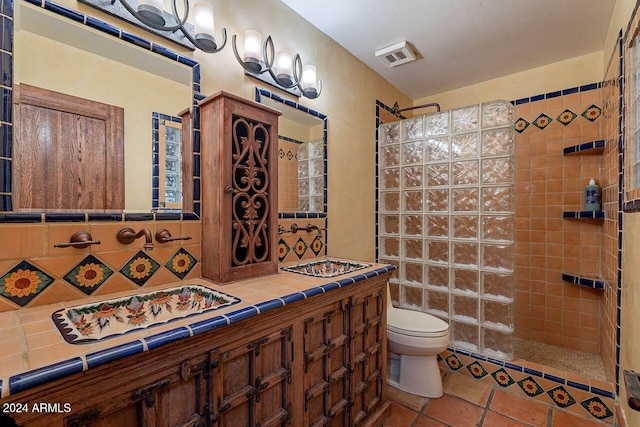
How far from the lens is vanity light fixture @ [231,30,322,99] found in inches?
58.2

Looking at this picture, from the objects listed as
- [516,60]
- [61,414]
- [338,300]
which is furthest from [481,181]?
[61,414]

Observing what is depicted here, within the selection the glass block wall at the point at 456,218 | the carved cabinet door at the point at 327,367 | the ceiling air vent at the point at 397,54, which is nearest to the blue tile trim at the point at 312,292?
the carved cabinet door at the point at 327,367

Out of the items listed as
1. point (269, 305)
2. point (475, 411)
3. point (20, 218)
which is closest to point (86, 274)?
point (20, 218)

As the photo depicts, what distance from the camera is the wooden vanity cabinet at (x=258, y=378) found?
63 centimetres

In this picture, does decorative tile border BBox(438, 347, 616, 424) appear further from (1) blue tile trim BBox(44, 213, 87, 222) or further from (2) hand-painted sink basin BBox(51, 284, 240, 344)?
(1) blue tile trim BBox(44, 213, 87, 222)

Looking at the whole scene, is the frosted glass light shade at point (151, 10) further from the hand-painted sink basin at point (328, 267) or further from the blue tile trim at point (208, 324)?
the hand-painted sink basin at point (328, 267)

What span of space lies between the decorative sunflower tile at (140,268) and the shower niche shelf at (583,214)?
274 centimetres

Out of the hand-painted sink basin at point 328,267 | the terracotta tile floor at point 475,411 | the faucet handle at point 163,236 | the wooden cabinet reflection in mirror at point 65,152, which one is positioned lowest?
the terracotta tile floor at point 475,411

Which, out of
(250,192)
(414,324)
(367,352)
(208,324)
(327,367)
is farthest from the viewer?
(414,324)

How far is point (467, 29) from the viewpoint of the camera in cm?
197

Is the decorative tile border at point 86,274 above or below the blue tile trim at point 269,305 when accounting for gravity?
above

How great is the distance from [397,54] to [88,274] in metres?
2.29

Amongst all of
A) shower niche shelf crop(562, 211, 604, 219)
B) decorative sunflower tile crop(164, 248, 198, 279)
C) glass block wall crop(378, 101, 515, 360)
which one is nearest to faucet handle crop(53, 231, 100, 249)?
decorative sunflower tile crop(164, 248, 198, 279)

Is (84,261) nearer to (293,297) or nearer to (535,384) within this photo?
(293,297)
